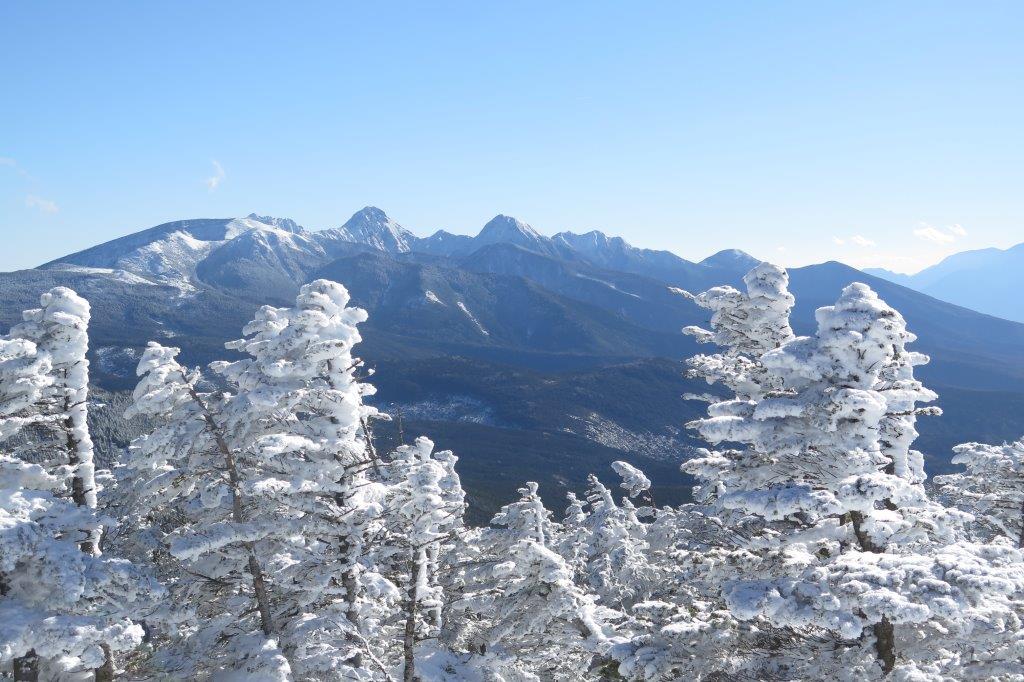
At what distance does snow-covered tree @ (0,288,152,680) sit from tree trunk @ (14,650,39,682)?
2cm

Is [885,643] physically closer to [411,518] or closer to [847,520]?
[847,520]

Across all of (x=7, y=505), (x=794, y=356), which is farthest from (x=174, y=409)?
(x=794, y=356)

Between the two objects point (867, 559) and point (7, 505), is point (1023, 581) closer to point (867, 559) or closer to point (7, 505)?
point (867, 559)

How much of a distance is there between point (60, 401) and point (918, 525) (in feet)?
68.7

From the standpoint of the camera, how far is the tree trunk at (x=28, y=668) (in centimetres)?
1241

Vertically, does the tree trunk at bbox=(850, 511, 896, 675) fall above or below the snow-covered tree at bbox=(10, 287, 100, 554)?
below

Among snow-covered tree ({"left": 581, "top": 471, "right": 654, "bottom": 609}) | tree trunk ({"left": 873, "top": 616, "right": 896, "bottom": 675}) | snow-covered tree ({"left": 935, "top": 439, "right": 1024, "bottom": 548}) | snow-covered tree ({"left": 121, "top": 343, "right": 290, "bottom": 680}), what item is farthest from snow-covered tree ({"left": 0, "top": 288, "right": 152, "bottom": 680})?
snow-covered tree ({"left": 935, "top": 439, "right": 1024, "bottom": 548})

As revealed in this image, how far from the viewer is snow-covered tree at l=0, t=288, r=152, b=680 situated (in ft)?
36.2

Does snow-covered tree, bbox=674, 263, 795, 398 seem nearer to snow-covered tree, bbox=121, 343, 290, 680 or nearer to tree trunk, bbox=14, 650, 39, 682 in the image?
snow-covered tree, bbox=121, 343, 290, 680

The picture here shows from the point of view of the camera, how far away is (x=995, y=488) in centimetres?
2678

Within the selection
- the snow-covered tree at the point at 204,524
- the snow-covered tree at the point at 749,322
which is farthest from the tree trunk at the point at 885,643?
the snow-covered tree at the point at 204,524

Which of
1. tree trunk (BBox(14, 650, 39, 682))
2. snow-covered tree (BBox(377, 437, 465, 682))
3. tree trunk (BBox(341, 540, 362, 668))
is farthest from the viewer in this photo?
tree trunk (BBox(341, 540, 362, 668))

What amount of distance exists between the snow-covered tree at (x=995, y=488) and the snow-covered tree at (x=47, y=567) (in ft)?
90.6

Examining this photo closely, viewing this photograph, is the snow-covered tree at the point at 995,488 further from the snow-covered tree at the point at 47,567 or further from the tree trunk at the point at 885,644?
the snow-covered tree at the point at 47,567
